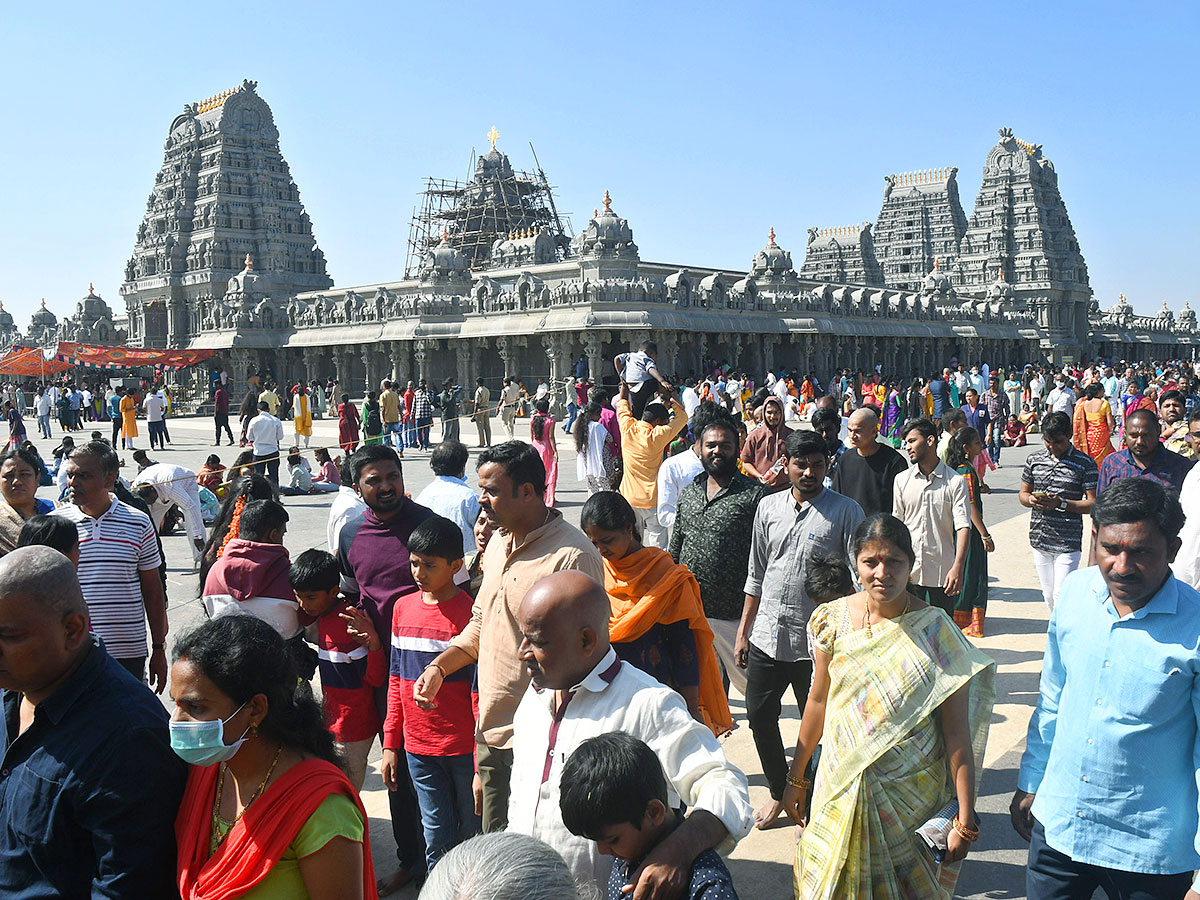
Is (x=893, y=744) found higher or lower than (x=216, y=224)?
lower

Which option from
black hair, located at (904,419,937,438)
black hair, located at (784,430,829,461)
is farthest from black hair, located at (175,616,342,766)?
black hair, located at (904,419,937,438)

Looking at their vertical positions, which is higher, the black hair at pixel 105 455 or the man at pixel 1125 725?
the black hair at pixel 105 455

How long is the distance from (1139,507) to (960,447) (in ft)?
15.8

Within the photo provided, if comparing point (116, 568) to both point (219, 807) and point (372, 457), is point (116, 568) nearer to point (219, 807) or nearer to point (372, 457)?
point (372, 457)

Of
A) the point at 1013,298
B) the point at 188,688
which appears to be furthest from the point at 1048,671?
the point at 1013,298

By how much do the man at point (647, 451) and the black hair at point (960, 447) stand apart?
6.82 feet

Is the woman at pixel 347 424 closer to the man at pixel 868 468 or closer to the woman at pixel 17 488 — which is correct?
the woman at pixel 17 488

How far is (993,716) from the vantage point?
19.6ft

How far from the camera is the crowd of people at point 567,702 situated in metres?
2.19

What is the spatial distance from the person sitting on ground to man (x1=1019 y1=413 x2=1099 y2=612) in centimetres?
536

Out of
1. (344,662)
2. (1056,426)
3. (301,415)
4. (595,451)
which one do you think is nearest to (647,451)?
(595,451)

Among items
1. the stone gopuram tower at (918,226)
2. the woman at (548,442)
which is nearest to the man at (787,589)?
the woman at (548,442)

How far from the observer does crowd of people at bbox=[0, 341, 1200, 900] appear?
2186mm

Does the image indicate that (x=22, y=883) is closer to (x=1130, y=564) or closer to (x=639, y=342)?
(x=1130, y=564)
